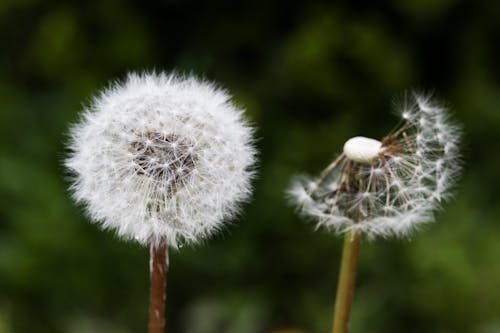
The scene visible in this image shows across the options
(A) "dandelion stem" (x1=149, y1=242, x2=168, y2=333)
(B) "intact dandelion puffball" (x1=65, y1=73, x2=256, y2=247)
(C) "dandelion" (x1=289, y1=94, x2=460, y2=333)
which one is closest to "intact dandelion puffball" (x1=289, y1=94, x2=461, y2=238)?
(C) "dandelion" (x1=289, y1=94, x2=460, y2=333)

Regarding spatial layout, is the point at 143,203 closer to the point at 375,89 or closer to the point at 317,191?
the point at 317,191

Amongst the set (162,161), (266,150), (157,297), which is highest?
(266,150)

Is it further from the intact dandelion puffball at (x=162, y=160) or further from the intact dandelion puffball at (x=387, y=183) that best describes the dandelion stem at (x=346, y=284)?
the intact dandelion puffball at (x=162, y=160)

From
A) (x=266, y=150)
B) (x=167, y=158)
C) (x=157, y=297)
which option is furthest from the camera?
(x=266, y=150)

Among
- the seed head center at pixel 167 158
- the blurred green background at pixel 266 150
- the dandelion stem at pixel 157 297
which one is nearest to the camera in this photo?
the dandelion stem at pixel 157 297

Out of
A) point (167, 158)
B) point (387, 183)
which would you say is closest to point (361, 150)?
point (387, 183)

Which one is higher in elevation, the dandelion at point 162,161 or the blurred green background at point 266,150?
the blurred green background at point 266,150

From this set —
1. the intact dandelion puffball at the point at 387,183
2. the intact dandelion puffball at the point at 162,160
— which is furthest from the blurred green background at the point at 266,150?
the intact dandelion puffball at the point at 162,160

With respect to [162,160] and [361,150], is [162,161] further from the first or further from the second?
[361,150]
